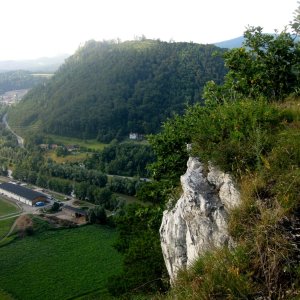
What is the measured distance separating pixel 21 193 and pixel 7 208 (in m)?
6.35

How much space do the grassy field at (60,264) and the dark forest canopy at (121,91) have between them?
66062mm

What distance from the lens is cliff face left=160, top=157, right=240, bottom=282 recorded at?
6238 mm

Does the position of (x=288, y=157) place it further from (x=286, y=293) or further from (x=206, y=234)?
(x=286, y=293)

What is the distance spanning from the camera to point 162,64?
146 metres

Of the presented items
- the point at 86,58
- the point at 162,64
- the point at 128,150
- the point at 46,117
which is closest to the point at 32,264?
the point at 128,150

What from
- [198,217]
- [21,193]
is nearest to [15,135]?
[21,193]

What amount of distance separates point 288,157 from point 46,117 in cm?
13667

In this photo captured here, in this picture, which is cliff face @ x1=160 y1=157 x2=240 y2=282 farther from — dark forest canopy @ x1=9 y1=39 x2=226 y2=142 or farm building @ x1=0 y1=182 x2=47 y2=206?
dark forest canopy @ x1=9 y1=39 x2=226 y2=142

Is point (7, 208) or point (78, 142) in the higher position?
point (7, 208)

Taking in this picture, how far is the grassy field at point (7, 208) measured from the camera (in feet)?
205

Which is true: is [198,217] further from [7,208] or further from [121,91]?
[121,91]

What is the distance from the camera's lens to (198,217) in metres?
6.51

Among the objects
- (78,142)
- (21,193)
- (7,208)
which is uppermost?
(21,193)

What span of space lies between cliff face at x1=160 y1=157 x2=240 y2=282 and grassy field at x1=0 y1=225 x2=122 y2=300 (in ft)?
89.0
